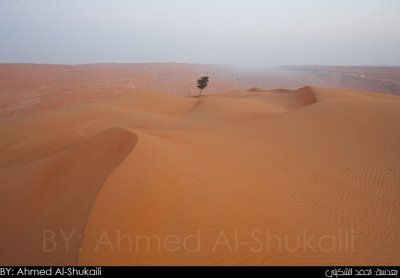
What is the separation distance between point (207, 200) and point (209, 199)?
0.06 m

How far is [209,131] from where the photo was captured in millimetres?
9016

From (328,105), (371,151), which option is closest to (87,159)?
(371,151)

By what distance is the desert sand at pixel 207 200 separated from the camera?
267cm

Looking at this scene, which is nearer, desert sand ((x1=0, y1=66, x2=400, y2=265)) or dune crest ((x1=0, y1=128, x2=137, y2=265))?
desert sand ((x1=0, y1=66, x2=400, y2=265))

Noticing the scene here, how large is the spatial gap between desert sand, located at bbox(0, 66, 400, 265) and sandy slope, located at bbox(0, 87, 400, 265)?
0.07 ft

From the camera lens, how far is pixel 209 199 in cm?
363

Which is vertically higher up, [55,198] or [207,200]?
[207,200]

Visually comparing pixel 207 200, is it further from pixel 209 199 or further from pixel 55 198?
pixel 55 198

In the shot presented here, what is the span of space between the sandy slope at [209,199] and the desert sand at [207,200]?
0.07 feet

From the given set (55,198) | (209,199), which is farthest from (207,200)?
(55,198)

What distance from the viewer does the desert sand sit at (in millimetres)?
2668

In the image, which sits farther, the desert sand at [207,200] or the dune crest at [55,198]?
the dune crest at [55,198]

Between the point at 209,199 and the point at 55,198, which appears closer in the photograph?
the point at 209,199

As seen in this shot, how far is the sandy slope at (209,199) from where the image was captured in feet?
8.77
